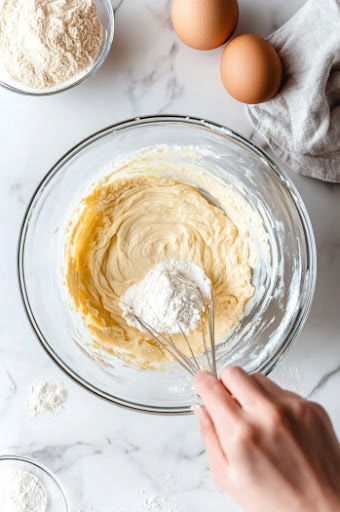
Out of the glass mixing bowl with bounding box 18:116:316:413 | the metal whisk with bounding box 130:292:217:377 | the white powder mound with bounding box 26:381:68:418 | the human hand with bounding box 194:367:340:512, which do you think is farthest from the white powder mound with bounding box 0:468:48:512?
the human hand with bounding box 194:367:340:512

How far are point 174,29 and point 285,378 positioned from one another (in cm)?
94

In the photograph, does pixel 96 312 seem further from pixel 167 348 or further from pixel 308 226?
pixel 308 226

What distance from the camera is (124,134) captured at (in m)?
1.71

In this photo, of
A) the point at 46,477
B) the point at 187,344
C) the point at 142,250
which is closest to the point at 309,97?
the point at 142,250

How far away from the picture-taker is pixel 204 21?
1.62m

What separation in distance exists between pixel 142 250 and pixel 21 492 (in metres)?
0.72

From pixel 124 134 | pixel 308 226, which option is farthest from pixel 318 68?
pixel 124 134

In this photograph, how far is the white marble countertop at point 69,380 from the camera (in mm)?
1793

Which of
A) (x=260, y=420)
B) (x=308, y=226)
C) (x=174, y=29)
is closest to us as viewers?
(x=260, y=420)

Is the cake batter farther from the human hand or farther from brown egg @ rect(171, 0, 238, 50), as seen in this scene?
the human hand

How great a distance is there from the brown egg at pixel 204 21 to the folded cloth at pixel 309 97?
14 centimetres

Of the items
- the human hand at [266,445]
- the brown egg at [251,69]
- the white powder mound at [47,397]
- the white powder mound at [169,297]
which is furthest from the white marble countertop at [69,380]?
the human hand at [266,445]

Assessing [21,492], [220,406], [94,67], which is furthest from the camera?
[21,492]

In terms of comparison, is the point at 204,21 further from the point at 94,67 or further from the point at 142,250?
the point at 142,250
